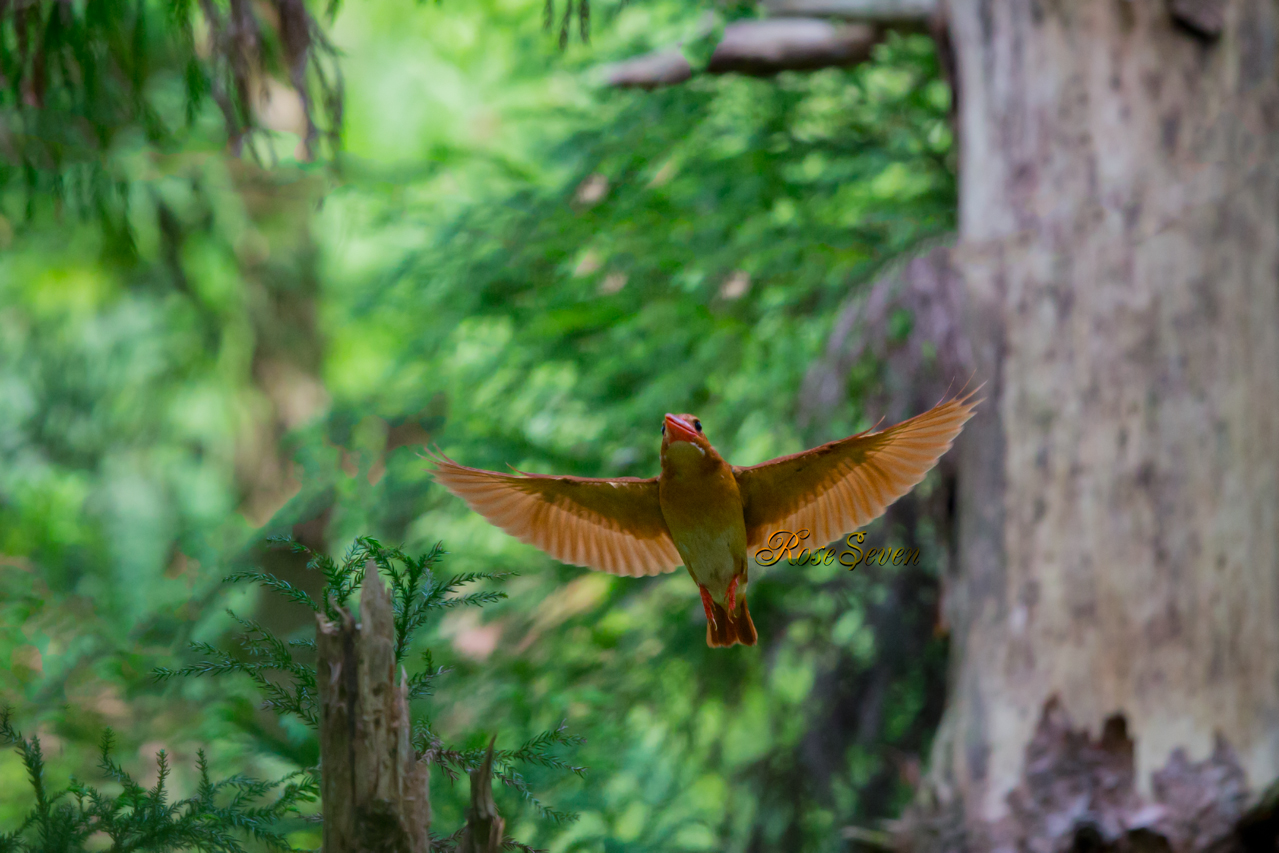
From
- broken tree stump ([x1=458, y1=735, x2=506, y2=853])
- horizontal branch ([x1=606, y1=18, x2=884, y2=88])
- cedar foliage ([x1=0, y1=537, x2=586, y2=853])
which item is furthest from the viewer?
horizontal branch ([x1=606, y1=18, x2=884, y2=88])

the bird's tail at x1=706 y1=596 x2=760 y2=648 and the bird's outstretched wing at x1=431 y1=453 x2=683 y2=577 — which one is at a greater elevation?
the bird's outstretched wing at x1=431 y1=453 x2=683 y2=577

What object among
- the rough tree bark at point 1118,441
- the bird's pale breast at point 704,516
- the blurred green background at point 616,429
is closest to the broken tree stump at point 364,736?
the bird's pale breast at point 704,516

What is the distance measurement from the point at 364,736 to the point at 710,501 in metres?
0.58

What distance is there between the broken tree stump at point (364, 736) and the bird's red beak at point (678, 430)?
0.45 m

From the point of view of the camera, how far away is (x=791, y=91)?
528 cm

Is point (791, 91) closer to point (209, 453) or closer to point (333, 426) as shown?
point (333, 426)

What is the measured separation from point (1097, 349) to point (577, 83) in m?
3.13

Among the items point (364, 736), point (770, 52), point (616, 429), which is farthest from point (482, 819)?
point (770, 52)

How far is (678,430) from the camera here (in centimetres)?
143

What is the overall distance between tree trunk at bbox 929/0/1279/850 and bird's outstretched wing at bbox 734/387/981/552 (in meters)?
2.19

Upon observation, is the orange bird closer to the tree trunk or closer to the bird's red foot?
the bird's red foot

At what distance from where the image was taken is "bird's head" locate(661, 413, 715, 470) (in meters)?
1.40

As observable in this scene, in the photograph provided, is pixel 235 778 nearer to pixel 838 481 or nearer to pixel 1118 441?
pixel 838 481

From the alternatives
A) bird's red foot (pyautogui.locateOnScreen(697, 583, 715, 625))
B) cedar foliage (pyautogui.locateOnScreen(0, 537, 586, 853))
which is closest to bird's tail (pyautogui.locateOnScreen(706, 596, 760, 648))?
bird's red foot (pyautogui.locateOnScreen(697, 583, 715, 625))
